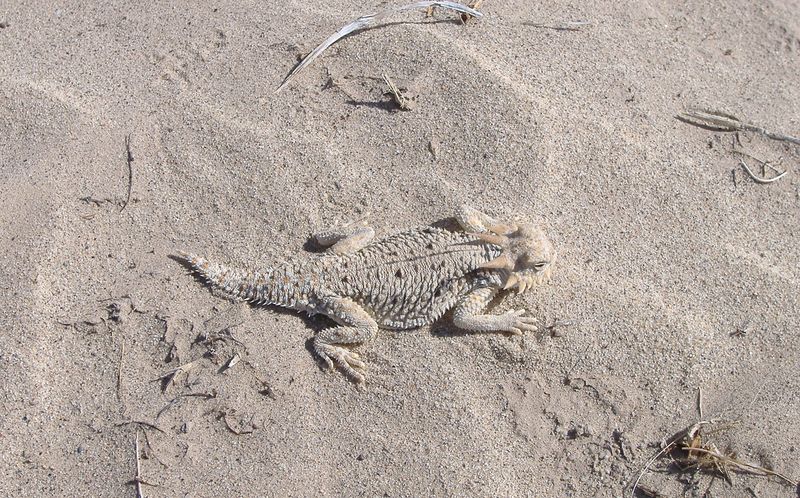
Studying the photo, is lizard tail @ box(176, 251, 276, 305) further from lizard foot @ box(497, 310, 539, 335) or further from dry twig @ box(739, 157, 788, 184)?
dry twig @ box(739, 157, 788, 184)

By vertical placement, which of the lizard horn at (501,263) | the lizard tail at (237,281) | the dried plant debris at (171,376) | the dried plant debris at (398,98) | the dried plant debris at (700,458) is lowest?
the dried plant debris at (700,458)

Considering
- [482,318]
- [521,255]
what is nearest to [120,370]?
[482,318]

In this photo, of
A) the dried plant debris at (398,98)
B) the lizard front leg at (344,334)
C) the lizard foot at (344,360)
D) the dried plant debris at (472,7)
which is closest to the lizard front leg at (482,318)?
the lizard front leg at (344,334)

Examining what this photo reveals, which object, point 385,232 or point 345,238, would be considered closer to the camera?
point 345,238

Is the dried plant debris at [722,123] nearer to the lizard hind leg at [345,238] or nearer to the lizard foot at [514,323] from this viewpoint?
the lizard foot at [514,323]

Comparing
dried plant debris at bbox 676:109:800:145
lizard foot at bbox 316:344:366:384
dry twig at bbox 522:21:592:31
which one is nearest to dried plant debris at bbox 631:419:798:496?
lizard foot at bbox 316:344:366:384

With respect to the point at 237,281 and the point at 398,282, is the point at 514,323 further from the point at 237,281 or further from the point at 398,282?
the point at 237,281
